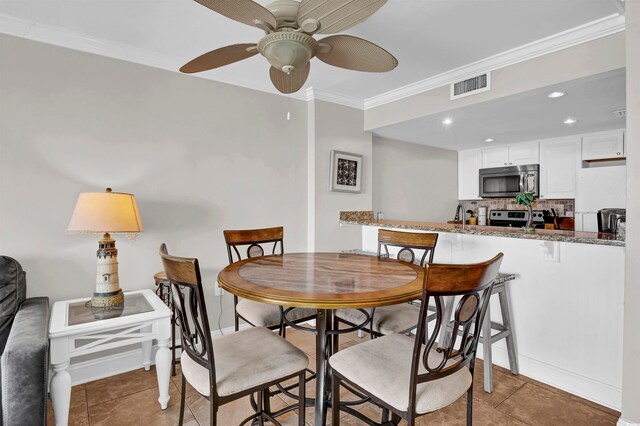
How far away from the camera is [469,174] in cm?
536

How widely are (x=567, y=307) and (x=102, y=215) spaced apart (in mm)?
2979

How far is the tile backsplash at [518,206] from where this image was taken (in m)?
4.56

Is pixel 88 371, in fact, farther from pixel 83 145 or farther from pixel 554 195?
pixel 554 195

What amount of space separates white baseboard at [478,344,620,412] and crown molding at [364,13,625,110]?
217 centimetres

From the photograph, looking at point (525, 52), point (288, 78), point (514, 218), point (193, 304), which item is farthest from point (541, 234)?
point (514, 218)

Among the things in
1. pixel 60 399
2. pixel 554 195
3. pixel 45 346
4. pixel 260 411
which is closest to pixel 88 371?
pixel 60 399

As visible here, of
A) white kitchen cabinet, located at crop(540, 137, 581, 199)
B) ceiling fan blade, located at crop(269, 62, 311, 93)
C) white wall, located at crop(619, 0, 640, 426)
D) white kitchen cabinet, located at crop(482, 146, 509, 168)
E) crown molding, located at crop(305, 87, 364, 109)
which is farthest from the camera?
white kitchen cabinet, located at crop(482, 146, 509, 168)

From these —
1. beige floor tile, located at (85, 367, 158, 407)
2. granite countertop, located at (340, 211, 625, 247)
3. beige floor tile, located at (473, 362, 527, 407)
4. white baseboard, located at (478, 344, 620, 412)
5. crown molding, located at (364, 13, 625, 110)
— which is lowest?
beige floor tile, located at (85, 367, 158, 407)

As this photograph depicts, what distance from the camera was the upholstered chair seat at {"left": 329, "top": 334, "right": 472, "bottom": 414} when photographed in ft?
3.86

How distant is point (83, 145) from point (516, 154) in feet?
16.7

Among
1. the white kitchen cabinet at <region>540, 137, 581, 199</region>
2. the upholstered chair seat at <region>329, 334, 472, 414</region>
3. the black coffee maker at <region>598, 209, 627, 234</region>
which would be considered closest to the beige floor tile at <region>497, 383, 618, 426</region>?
the upholstered chair seat at <region>329, 334, 472, 414</region>

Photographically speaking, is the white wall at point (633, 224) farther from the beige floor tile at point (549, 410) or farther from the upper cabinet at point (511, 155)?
the upper cabinet at point (511, 155)

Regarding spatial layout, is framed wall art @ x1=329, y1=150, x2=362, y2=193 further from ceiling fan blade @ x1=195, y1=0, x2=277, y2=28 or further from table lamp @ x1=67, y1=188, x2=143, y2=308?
ceiling fan blade @ x1=195, y1=0, x2=277, y2=28

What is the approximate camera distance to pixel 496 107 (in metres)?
2.97
